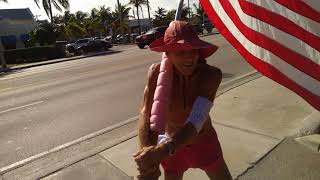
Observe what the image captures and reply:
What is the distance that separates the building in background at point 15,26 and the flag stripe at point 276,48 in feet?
134

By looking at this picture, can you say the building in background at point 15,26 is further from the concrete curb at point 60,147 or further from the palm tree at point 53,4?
the concrete curb at point 60,147

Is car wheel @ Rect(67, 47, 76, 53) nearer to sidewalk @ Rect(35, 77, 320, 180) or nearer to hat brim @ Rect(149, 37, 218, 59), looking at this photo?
sidewalk @ Rect(35, 77, 320, 180)

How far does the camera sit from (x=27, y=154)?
17.6ft

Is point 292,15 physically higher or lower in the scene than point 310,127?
higher

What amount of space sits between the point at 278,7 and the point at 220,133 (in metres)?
3.04

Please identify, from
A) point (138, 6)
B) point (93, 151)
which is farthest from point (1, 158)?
point (138, 6)

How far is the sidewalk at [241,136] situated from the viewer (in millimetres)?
4203

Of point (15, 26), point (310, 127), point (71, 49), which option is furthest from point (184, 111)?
point (15, 26)

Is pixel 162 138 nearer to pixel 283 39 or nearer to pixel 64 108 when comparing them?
pixel 283 39

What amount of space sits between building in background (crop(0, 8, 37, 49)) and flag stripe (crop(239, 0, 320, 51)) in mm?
40980

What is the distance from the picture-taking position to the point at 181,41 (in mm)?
2047

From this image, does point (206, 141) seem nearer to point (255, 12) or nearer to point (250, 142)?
point (255, 12)

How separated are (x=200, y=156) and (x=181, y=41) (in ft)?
2.72

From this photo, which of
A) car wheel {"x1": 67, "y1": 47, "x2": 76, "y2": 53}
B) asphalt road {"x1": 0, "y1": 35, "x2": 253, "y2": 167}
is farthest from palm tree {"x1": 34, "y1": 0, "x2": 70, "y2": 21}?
asphalt road {"x1": 0, "y1": 35, "x2": 253, "y2": 167}
